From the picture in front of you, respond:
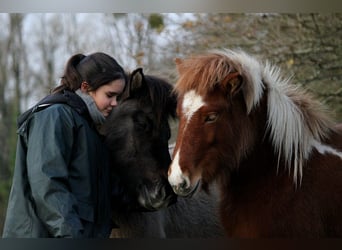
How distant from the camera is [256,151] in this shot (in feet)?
7.02

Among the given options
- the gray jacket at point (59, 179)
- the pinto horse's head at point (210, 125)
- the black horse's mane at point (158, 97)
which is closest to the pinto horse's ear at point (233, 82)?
the pinto horse's head at point (210, 125)

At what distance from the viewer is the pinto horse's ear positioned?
2066mm

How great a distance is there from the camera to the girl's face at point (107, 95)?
2223mm

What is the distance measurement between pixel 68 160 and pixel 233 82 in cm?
66

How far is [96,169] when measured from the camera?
7.14 ft

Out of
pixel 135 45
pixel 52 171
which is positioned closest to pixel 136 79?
pixel 52 171

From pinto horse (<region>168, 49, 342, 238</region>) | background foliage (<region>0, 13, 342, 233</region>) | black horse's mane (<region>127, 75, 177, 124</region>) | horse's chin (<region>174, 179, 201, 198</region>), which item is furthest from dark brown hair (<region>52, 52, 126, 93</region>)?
background foliage (<region>0, 13, 342, 233</region>)

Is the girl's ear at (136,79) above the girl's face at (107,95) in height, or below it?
above

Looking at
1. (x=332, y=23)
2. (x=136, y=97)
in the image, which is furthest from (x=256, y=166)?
(x=332, y=23)

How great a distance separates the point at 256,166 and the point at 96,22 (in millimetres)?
1398

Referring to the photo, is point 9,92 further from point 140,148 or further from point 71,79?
point 140,148

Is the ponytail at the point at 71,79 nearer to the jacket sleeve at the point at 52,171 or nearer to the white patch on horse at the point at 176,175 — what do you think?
the jacket sleeve at the point at 52,171

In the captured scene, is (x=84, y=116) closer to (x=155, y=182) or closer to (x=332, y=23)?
(x=155, y=182)

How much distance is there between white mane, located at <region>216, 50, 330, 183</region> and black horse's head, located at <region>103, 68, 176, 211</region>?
Answer: 35 cm
